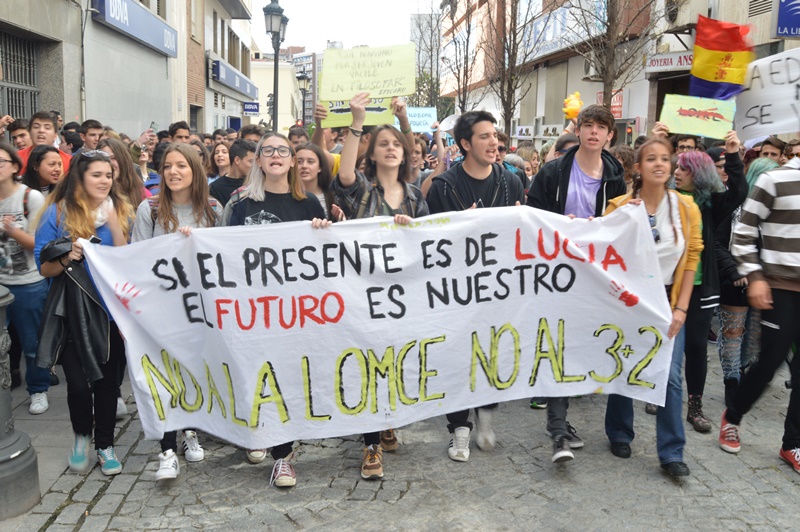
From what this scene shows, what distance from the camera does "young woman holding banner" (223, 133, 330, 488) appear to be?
4.38 meters

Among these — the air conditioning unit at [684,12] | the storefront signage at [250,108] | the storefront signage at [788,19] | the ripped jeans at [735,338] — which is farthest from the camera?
the storefront signage at [250,108]

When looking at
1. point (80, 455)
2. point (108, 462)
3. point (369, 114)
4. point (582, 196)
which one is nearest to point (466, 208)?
point (582, 196)

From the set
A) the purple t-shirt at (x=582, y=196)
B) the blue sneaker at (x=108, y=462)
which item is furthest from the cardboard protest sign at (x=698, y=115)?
the blue sneaker at (x=108, y=462)

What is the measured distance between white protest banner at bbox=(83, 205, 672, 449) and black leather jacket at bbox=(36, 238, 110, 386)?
153 mm

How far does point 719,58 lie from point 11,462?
4794mm

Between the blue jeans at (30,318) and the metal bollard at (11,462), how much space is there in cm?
144

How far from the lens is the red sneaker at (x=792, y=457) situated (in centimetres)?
445

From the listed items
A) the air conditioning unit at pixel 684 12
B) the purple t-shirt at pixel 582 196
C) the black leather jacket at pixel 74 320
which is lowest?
the black leather jacket at pixel 74 320

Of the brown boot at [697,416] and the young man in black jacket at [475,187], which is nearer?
the young man in black jacket at [475,187]

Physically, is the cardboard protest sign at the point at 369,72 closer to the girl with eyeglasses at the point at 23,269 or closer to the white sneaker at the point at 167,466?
the girl with eyeglasses at the point at 23,269

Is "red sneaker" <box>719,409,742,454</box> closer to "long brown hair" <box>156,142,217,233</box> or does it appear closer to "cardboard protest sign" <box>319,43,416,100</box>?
"cardboard protest sign" <box>319,43,416,100</box>

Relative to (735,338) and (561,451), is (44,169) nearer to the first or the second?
(561,451)

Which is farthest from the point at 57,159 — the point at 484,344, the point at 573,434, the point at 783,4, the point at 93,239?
the point at 783,4

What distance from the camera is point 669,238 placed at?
4371 mm
